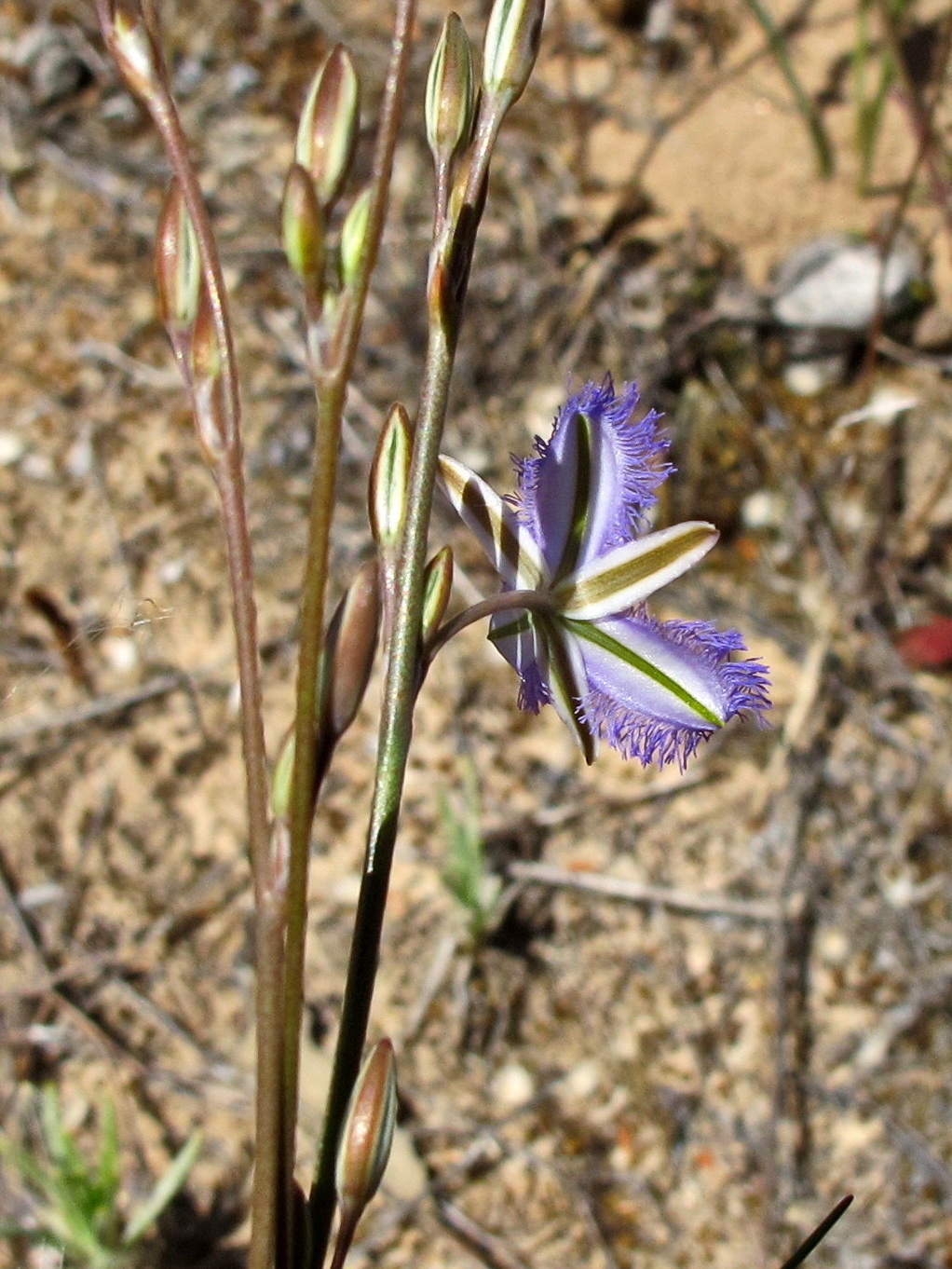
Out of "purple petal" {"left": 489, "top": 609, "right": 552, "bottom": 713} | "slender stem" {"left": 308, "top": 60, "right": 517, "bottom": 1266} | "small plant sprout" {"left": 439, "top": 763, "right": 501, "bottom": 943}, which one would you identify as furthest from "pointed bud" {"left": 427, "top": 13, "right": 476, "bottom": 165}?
"small plant sprout" {"left": 439, "top": 763, "right": 501, "bottom": 943}

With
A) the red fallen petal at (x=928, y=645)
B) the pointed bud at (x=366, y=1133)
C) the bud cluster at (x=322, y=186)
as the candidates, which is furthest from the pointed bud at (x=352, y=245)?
the red fallen petal at (x=928, y=645)

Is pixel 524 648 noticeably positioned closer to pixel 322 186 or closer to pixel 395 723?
pixel 395 723

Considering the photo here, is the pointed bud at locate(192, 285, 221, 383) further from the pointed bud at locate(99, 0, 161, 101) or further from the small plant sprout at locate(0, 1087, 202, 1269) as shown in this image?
the small plant sprout at locate(0, 1087, 202, 1269)

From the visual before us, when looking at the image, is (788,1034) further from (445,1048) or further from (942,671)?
(942,671)

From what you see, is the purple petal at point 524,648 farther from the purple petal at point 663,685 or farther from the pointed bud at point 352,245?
the pointed bud at point 352,245

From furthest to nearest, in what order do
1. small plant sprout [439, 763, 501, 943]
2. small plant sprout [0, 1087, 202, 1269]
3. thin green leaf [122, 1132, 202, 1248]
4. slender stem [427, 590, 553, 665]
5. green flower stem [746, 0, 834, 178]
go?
green flower stem [746, 0, 834, 178], small plant sprout [439, 763, 501, 943], thin green leaf [122, 1132, 202, 1248], small plant sprout [0, 1087, 202, 1269], slender stem [427, 590, 553, 665]

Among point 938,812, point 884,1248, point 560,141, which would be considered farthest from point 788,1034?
point 560,141
